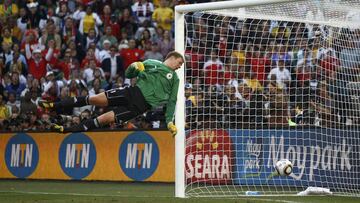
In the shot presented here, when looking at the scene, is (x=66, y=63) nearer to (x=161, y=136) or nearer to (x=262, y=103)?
(x=161, y=136)

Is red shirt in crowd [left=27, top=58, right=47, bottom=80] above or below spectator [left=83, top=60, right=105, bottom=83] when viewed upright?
below

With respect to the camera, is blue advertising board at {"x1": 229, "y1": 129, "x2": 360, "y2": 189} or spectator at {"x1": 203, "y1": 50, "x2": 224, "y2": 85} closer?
blue advertising board at {"x1": 229, "y1": 129, "x2": 360, "y2": 189}

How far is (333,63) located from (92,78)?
711 cm

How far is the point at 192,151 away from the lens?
15.4 metres

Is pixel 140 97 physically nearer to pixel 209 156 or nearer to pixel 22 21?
pixel 209 156

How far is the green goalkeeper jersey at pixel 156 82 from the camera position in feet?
43.5

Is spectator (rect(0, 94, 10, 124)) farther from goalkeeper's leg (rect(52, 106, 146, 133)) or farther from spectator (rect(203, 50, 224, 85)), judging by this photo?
goalkeeper's leg (rect(52, 106, 146, 133))

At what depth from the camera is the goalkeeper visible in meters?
A: 13.2

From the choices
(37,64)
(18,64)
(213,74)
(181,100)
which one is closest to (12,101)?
(37,64)

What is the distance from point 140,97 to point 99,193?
1.80 meters

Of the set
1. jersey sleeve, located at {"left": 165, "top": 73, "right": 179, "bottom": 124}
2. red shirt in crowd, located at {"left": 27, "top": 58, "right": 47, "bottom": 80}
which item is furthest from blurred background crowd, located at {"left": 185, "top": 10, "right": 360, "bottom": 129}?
Answer: red shirt in crowd, located at {"left": 27, "top": 58, "right": 47, "bottom": 80}

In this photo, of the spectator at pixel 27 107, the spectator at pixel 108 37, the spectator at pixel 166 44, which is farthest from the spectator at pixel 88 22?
the spectator at pixel 27 107

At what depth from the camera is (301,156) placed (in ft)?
50.5

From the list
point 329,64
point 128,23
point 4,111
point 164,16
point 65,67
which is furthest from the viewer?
point 128,23
